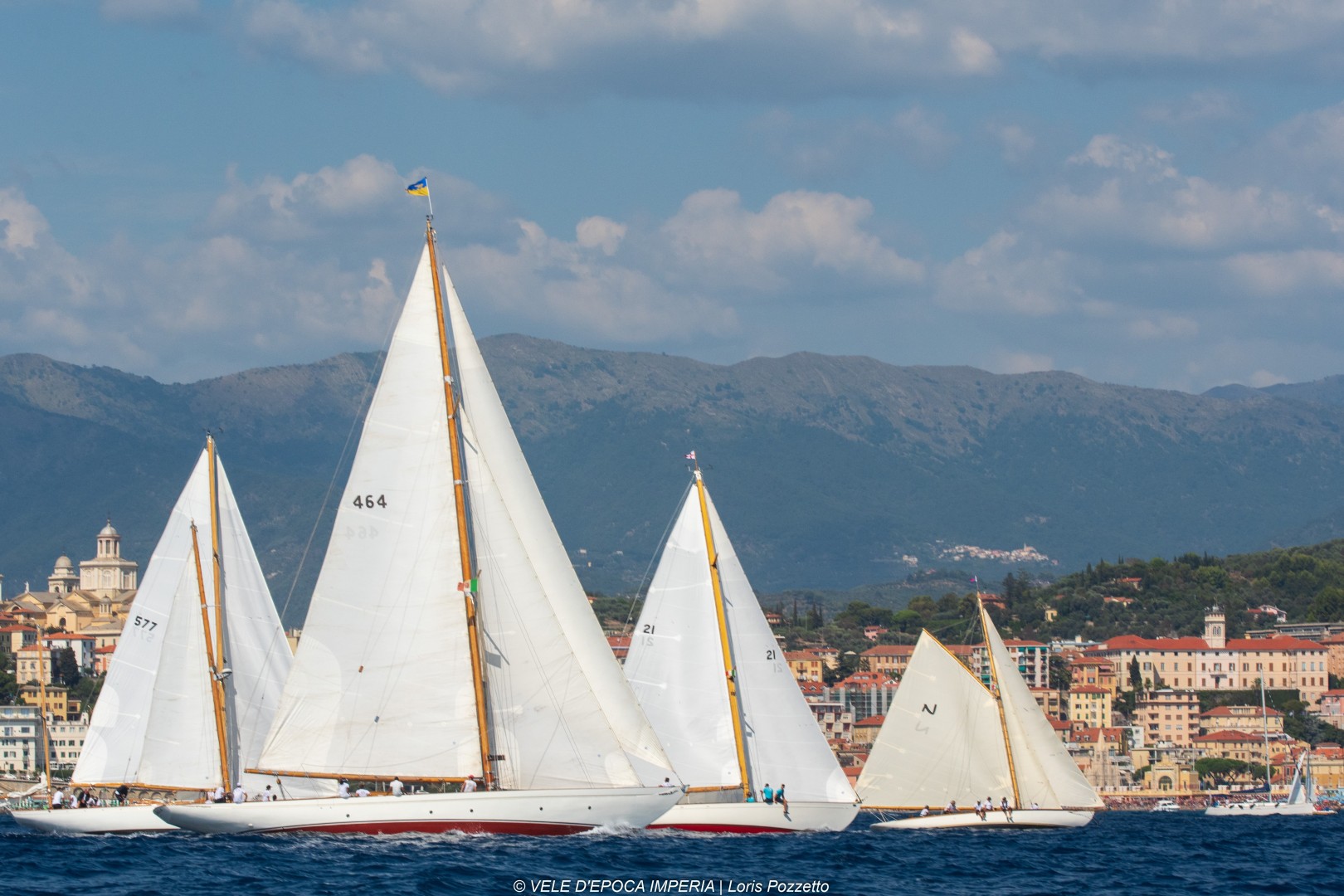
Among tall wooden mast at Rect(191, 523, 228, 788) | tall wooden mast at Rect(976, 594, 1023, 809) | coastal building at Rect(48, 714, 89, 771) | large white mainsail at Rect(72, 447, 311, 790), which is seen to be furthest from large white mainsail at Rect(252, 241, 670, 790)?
coastal building at Rect(48, 714, 89, 771)

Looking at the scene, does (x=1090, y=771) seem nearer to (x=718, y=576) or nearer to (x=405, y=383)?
(x=718, y=576)

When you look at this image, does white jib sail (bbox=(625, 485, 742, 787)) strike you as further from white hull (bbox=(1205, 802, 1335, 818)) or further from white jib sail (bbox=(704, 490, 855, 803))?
white hull (bbox=(1205, 802, 1335, 818))

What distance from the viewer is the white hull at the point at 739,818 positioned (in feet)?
173

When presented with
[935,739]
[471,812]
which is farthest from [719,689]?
[935,739]

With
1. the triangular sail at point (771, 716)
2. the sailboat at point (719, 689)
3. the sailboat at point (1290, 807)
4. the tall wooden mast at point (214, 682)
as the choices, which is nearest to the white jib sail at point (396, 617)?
the tall wooden mast at point (214, 682)

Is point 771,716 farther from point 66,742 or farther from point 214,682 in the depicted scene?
point 66,742

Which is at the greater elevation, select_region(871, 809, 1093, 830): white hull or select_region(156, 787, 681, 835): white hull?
select_region(156, 787, 681, 835): white hull

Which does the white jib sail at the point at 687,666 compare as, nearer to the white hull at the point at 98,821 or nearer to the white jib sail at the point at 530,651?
the white jib sail at the point at 530,651

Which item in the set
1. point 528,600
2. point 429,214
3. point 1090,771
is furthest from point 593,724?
point 1090,771

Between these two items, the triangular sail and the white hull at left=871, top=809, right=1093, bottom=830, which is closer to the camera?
the triangular sail

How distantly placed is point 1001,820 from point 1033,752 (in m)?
2.51

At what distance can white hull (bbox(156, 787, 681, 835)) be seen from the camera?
144ft

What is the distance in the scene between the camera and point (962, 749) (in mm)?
70125

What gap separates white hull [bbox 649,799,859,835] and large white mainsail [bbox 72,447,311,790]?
32.6ft
